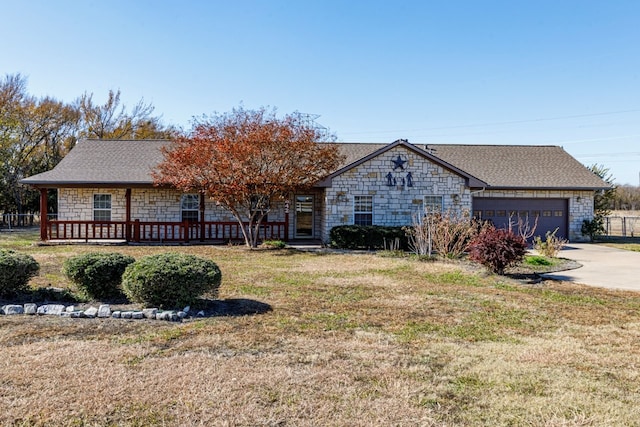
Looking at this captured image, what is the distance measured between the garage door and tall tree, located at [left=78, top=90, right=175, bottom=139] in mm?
29232

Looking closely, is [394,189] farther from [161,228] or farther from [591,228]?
[161,228]

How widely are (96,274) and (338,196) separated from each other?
11.4 meters

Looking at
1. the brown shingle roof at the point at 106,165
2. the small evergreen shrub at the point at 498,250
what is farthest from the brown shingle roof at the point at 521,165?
the brown shingle roof at the point at 106,165

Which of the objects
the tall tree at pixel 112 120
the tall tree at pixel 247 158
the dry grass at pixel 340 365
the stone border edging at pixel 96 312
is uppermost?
the tall tree at pixel 112 120

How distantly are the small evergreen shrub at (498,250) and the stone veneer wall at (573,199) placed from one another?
985 centimetres

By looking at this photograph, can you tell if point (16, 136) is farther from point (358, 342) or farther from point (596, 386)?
point (596, 386)

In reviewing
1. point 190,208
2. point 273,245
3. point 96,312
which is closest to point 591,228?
point 273,245

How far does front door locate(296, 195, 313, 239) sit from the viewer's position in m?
20.1

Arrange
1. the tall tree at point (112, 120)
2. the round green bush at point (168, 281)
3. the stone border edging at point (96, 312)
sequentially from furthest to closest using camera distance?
the tall tree at point (112, 120), the round green bush at point (168, 281), the stone border edging at point (96, 312)

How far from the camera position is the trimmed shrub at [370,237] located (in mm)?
16281

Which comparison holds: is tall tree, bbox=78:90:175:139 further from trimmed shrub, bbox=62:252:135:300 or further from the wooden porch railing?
trimmed shrub, bbox=62:252:135:300

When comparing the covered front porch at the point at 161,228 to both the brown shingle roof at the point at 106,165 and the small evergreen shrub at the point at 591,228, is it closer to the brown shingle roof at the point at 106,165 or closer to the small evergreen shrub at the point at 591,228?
the brown shingle roof at the point at 106,165

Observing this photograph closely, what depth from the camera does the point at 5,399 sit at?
3676 millimetres

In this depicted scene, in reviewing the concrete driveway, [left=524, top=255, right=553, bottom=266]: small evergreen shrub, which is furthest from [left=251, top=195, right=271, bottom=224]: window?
the concrete driveway
